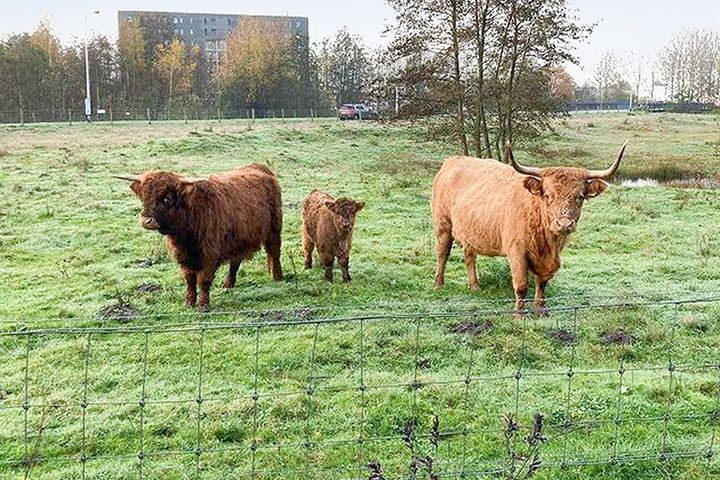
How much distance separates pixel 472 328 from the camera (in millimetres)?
7586

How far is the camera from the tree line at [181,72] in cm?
5628

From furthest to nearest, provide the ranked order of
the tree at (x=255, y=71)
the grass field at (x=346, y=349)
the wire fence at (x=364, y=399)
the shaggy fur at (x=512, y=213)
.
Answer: the tree at (x=255, y=71), the shaggy fur at (x=512, y=213), the grass field at (x=346, y=349), the wire fence at (x=364, y=399)

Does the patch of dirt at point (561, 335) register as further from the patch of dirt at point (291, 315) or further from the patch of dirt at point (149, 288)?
the patch of dirt at point (149, 288)

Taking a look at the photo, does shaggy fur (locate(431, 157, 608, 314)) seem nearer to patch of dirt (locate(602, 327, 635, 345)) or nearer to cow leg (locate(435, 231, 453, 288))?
cow leg (locate(435, 231, 453, 288))

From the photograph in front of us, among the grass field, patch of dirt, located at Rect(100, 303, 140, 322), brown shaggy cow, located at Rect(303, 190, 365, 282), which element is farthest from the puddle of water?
patch of dirt, located at Rect(100, 303, 140, 322)

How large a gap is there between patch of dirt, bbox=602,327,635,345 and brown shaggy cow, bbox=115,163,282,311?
179 inches

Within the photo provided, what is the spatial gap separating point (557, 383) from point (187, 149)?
2106 centimetres

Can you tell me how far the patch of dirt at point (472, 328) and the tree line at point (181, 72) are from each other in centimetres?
5047

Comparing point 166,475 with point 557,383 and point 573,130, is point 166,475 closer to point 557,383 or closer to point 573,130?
point 557,383

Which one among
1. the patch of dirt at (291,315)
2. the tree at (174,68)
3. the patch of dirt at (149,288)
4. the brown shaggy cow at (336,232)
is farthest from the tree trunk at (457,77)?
the tree at (174,68)

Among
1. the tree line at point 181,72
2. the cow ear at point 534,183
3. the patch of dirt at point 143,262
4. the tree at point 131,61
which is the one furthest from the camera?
the tree at point 131,61

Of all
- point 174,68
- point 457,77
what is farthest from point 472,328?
point 174,68

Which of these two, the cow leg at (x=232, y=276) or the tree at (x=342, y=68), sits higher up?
the tree at (x=342, y=68)

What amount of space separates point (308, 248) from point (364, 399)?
5114 millimetres
